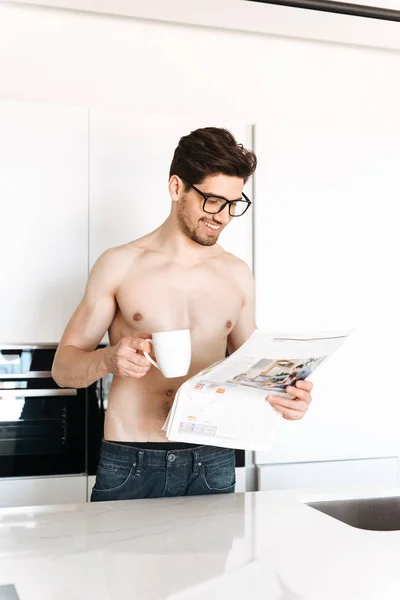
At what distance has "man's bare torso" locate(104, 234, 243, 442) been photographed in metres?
2.00

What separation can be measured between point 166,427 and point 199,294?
48 cm

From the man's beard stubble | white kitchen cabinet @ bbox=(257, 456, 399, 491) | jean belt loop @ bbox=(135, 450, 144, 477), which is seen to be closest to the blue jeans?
jean belt loop @ bbox=(135, 450, 144, 477)

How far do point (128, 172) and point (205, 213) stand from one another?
748 millimetres

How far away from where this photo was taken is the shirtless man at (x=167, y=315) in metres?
1.92

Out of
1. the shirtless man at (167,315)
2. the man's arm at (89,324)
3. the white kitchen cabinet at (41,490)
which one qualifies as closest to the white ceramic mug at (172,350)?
the shirtless man at (167,315)

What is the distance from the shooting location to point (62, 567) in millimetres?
1214

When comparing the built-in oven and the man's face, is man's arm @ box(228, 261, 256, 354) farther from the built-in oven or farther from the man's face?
the built-in oven

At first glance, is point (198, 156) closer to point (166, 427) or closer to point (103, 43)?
point (166, 427)

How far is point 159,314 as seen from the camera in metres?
2.05

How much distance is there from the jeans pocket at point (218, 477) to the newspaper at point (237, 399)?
213 mm

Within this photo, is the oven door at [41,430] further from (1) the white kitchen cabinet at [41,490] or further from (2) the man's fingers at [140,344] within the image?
(2) the man's fingers at [140,344]

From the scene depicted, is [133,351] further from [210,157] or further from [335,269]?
[335,269]

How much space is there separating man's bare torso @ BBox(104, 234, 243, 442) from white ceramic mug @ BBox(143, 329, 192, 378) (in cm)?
44

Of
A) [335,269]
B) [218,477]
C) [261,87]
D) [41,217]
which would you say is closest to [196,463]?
[218,477]
